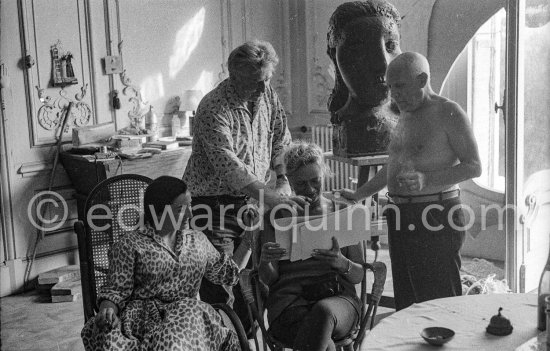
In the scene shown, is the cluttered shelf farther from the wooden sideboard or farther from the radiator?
the radiator

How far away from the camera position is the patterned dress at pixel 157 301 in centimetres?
211

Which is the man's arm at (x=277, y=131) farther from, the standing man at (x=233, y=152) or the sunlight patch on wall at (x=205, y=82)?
the sunlight patch on wall at (x=205, y=82)

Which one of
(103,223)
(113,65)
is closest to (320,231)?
(103,223)

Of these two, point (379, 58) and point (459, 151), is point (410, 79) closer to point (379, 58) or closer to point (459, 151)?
point (459, 151)

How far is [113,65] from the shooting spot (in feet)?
15.7

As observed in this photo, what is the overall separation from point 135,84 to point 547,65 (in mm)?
2925

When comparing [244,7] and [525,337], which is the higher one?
[244,7]

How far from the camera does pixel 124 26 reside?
486 cm

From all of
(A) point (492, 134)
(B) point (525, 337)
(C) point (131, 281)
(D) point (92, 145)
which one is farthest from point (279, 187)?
(A) point (492, 134)

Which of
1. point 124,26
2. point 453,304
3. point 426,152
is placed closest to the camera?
point 453,304

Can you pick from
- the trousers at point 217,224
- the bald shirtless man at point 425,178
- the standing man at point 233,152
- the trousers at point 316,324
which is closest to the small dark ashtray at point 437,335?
the trousers at point 316,324

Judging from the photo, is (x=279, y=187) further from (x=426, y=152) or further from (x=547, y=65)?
(x=547, y=65)

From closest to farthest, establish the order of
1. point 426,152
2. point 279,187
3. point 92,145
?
point 426,152
point 279,187
point 92,145

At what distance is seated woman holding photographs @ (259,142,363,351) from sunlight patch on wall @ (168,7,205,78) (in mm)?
3116
